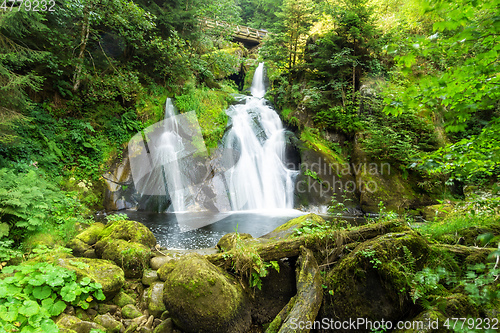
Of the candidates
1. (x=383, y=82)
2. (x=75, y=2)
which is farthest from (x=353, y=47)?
(x=75, y=2)

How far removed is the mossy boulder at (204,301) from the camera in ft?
8.57

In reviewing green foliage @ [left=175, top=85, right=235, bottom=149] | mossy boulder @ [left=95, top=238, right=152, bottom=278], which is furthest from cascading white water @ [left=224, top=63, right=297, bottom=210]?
mossy boulder @ [left=95, top=238, right=152, bottom=278]

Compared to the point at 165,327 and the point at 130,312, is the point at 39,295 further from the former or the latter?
the point at 165,327

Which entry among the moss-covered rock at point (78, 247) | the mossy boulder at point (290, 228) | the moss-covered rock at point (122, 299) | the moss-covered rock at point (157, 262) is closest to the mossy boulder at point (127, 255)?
the moss-covered rock at point (157, 262)

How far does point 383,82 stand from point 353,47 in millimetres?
2477

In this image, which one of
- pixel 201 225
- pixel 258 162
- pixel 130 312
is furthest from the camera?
pixel 258 162

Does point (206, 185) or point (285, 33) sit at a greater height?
point (285, 33)

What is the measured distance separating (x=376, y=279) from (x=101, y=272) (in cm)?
371

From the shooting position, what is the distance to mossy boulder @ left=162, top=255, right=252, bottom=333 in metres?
2.61

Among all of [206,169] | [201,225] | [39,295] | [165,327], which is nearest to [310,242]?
[165,327]

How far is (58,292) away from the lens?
8.55ft

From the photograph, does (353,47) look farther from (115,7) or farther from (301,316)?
(301,316)

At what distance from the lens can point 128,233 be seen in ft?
14.7

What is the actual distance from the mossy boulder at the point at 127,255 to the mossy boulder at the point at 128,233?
0.29 metres
